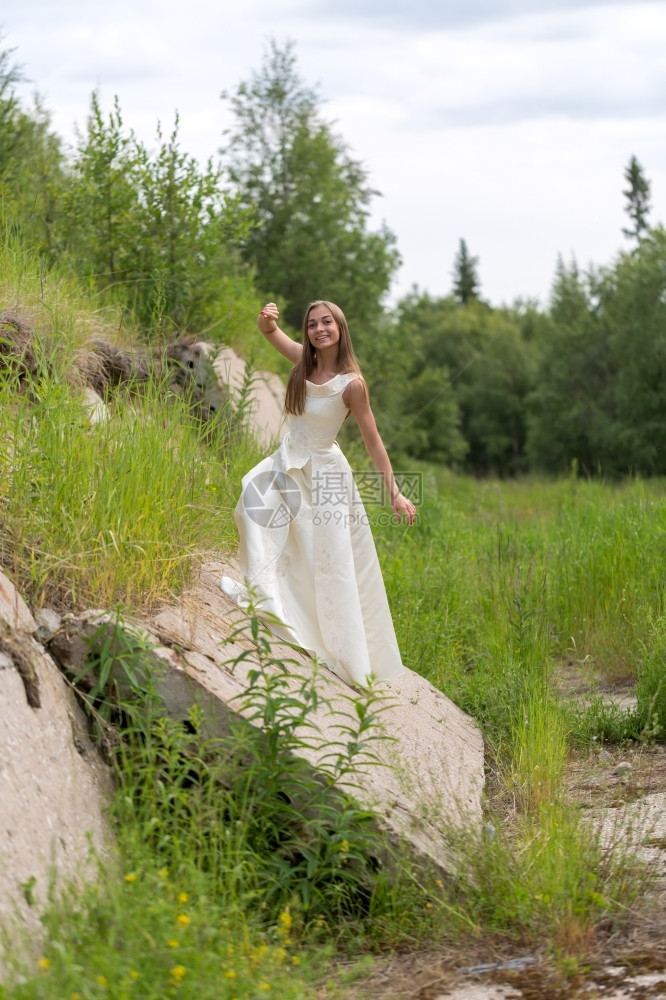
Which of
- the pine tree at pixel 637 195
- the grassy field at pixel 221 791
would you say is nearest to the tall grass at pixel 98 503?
the grassy field at pixel 221 791

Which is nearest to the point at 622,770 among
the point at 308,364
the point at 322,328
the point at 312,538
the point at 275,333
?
the point at 312,538

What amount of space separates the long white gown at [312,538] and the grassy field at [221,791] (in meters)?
0.32

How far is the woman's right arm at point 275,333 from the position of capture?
230 inches

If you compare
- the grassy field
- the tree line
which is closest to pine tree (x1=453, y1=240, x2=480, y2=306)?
the tree line

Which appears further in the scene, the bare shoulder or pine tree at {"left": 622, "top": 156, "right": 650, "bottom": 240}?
pine tree at {"left": 622, "top": 156, "right": 650, "bottom": 240}

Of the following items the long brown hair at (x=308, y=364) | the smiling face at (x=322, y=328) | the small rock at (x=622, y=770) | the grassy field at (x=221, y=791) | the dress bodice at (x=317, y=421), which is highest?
the smiling face at (x=322, y=328)

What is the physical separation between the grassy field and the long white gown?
0.32 metres

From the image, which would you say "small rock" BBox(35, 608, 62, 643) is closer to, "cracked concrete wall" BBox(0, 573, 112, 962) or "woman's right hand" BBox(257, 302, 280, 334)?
"cracked concrete wall" BBox(0, 573, 112, 962)

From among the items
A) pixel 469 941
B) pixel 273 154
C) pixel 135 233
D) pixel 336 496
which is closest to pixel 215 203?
pixel 135 233

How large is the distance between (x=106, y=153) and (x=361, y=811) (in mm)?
7580

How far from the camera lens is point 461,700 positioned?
6773mm

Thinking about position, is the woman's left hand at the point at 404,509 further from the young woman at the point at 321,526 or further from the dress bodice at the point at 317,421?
the dress bodice at the point at 317,421

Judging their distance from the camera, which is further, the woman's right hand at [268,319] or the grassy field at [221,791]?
the woman's right hand at [268,319]

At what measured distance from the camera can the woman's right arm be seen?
19.2 ft
